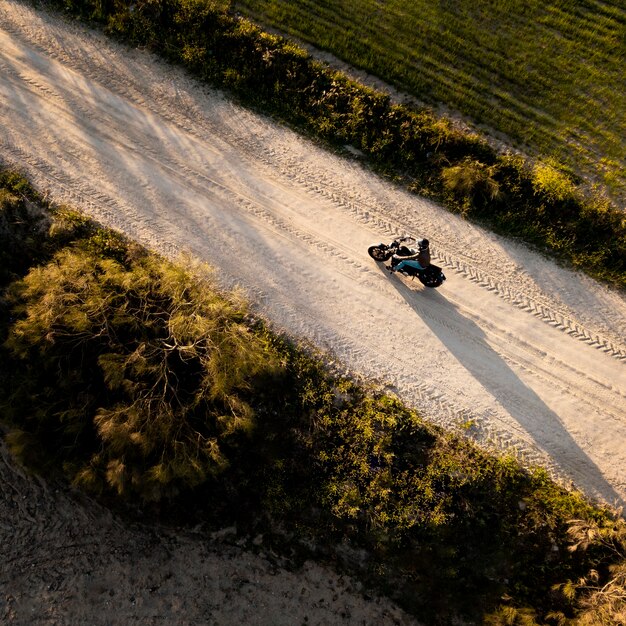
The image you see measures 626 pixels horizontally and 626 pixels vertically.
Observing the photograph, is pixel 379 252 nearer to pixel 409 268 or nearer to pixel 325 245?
pixel 409 268

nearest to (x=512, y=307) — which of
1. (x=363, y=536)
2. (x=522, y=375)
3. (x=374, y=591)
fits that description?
(x=522, y=375)

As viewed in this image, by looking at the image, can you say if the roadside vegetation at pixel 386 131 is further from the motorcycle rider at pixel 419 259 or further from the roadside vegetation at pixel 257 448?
the roadside vegetation at pixel 257 448

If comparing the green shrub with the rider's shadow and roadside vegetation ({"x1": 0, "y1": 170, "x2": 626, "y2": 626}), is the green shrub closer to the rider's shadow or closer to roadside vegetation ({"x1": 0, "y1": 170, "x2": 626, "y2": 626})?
roadside vegetation ({"x1": 0, "y1": 170, "x2": 626, "y2": 626})

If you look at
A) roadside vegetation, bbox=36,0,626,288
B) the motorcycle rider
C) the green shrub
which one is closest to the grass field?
roadside vegetation, bbox=36,0,626,288

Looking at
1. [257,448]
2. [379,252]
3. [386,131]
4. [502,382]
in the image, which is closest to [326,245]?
[379,252]

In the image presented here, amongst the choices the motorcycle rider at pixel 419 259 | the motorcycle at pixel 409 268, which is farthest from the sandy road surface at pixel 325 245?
the motorcycle rider at pixel 419 259

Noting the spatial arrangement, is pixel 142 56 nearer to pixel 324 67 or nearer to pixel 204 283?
pixel 324 67
